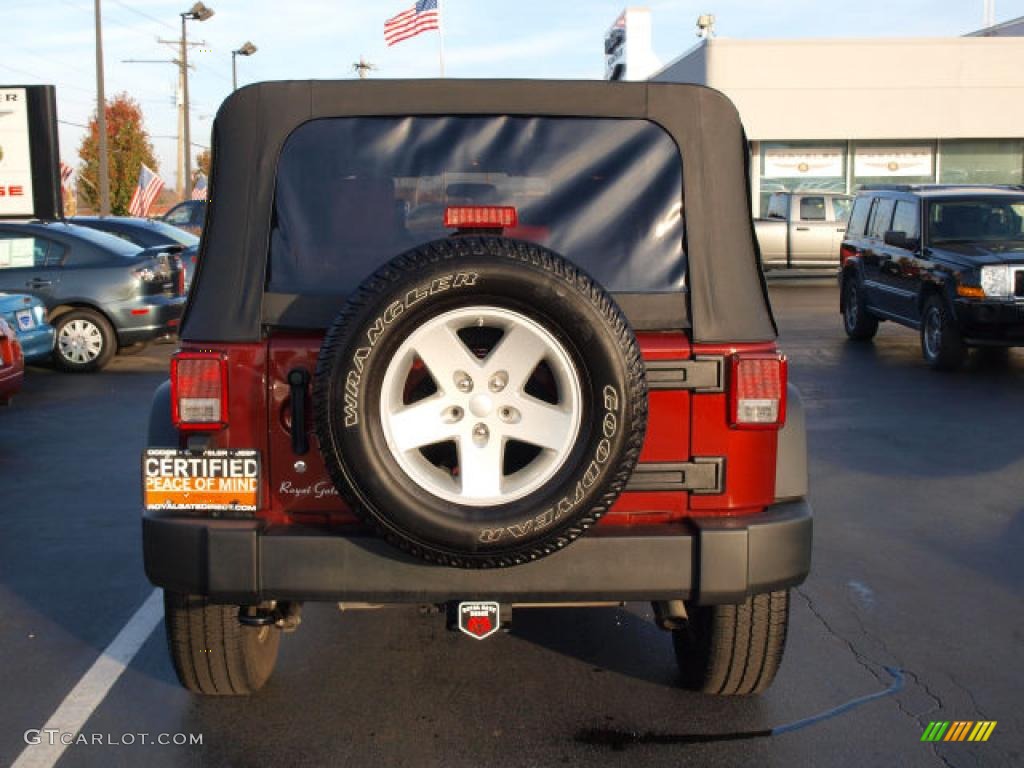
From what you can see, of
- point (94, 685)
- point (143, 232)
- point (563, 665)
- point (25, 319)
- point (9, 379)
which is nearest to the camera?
Result: point (94, 685)

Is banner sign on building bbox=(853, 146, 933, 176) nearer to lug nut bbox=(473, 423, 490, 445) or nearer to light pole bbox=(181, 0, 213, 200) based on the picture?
light pole bbox=(181, 0, 213, 200)

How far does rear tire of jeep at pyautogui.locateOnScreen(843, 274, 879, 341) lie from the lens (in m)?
15.3

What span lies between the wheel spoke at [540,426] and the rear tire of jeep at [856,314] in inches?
488

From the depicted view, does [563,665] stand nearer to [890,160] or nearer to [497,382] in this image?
[497,382]

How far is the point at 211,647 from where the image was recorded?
4.19 metres

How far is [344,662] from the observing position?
479cm

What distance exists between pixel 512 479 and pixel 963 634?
2572 mm

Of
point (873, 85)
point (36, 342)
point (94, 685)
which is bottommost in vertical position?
point (94, 685)

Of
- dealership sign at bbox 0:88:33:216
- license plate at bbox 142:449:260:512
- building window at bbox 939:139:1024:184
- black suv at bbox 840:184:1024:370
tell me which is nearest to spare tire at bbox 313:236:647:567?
license plate at bbox 142:449:260:512

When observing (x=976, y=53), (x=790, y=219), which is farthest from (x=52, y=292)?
(x=976, y=53)


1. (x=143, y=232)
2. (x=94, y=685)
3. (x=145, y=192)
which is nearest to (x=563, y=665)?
(x=94, y=685)

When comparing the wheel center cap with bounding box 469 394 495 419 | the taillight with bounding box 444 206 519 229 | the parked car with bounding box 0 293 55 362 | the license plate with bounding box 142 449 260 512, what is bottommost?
the parked car with bounding box 0 293 55 362

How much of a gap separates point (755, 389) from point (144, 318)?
36.7 ft

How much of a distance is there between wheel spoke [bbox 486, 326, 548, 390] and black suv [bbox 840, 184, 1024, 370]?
9.81 meters
